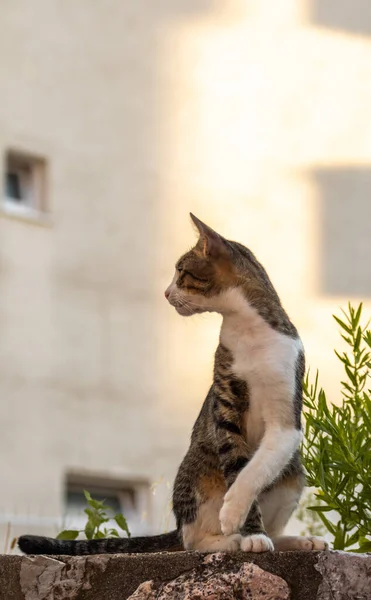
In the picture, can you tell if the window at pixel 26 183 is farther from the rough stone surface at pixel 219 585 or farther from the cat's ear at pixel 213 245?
the rough stone surface at pixel 219 585

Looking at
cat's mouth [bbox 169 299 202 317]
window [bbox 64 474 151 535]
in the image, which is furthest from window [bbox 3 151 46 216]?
cat's mouth [bbox 169 299 202 317]

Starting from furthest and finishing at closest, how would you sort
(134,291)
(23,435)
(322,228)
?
(322,228) < (134,291) < (23,435)

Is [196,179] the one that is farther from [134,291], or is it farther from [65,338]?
[65,338]

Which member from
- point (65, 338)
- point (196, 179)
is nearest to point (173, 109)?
point (196, 179)

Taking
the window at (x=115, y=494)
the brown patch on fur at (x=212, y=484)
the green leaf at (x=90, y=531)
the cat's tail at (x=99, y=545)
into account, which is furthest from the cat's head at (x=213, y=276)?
the window at (x=115, y=494)

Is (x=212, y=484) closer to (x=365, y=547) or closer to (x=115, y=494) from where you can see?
(x=365, y=547)

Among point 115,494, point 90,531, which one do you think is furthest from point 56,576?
point 115,494

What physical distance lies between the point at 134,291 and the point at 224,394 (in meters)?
7.63

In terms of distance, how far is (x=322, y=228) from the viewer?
39.2 feet

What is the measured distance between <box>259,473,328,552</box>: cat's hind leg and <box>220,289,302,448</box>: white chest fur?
0.16 m

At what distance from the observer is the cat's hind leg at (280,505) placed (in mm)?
3139

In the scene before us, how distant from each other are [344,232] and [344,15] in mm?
2242

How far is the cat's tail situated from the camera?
3072 mm

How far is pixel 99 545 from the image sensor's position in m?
3.19
